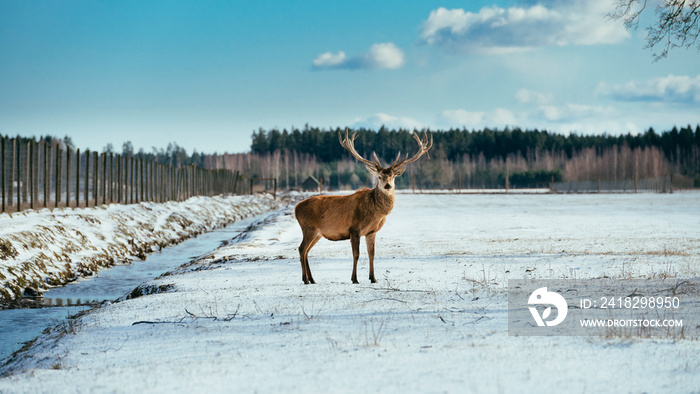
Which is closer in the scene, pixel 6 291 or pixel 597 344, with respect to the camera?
pixel 597 344

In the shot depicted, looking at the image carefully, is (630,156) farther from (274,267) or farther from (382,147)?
(274,267)

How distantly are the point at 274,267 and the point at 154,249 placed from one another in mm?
11139

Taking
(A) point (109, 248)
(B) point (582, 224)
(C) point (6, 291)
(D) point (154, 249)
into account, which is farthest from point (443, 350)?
(B) point (582, 224)

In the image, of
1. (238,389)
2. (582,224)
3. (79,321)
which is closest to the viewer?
(238,389)

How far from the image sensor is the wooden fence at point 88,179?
63.7 ft

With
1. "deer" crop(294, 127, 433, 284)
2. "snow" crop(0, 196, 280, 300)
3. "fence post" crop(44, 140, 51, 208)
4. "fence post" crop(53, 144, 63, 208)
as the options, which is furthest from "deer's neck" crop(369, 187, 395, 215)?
"fence post" crop(53, 144, 63, 208)

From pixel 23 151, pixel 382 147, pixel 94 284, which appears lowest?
pixel 94 284

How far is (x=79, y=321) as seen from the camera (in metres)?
7.91

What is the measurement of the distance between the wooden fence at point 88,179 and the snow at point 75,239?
1047 mm

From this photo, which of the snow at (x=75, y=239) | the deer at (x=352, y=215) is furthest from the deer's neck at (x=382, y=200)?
the snow at (x=75, y=239)

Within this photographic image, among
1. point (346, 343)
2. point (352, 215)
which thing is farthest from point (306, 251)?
point (346, 343)

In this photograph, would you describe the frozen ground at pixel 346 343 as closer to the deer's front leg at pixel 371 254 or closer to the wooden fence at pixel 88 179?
the deer's front leg at pixel 371 254

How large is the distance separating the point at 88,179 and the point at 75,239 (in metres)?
11.9

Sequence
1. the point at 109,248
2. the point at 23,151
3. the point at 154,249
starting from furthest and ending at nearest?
the point at 154,249 < the point at 23,151 < the point at 109,248
